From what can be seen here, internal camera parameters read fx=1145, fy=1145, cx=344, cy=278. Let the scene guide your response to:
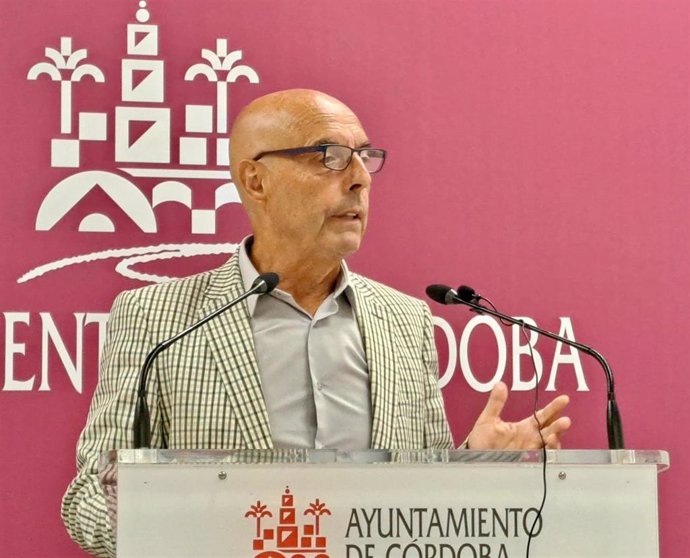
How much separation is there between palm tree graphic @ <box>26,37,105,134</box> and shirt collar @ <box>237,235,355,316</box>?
23.7 inches

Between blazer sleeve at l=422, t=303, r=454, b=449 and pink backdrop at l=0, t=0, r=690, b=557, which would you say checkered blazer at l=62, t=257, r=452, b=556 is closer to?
blazer sleeve at l=422, t=303, r=454, b=449

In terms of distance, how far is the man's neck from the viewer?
2621 mm

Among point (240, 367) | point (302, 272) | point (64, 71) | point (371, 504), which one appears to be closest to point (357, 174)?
point (302, 272)

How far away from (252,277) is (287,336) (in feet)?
0.52

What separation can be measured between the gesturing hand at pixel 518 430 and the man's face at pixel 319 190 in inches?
21.2

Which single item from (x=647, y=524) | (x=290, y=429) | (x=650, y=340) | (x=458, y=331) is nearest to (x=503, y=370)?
(x=458, y=331)

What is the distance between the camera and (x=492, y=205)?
311cm

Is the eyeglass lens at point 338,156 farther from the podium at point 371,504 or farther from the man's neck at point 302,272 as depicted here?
the podium at point 371,504

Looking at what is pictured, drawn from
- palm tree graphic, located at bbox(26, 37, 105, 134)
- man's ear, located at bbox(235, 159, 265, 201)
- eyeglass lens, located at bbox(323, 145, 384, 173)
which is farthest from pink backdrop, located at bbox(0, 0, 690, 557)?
eyeglass lens, located at bbox(323, 145, 384, 173)

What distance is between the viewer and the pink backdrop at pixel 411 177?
2.89 meters

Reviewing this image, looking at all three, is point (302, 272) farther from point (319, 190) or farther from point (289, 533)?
point (289, 533)

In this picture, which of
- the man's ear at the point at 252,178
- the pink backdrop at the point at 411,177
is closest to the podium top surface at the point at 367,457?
the man's ear at the point at 252,178

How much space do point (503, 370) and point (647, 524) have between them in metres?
1.25

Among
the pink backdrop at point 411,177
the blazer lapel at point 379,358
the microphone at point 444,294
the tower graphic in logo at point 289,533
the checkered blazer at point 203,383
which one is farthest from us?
the pink backdrop at point 411,177
